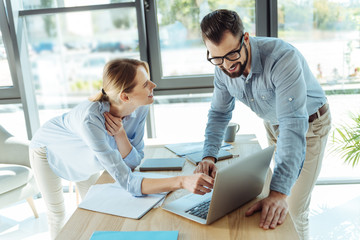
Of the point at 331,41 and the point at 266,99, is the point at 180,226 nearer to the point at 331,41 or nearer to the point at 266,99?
the point at 266,99

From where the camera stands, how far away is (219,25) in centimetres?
135

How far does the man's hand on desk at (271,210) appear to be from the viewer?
42.6 inches

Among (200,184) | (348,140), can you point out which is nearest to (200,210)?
(200,184)

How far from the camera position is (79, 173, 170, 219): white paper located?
1.21 m

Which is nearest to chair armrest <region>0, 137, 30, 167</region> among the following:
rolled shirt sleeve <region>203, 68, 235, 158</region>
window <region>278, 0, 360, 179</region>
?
rolled shirt sleeve <region>203, 68, 235, 158</region>

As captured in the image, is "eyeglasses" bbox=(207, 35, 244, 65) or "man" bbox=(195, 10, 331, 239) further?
"eyeglasses" bbox=(207, 35, 244, 65)

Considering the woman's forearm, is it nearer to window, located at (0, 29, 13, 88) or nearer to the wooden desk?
the wooden desk

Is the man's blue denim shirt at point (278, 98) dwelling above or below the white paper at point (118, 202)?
above

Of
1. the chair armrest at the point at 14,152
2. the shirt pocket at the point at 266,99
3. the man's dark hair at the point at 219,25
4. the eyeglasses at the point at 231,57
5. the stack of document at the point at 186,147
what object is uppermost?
the man's dark hair at the point at 219,25

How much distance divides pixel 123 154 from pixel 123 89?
293mm

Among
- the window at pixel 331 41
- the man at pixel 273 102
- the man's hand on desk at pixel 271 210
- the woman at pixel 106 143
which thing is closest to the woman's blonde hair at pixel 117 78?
the woman at pixel 106 143

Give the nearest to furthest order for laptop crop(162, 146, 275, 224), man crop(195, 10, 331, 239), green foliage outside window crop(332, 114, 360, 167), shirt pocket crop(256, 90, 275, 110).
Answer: laptop crop(162, 146, 275, 224)
man crop(195, 10, 331, 239)
shirt pocket crop(256, 90, 275, 110)
green foliage outside window crop(332, 114, 360, 167)

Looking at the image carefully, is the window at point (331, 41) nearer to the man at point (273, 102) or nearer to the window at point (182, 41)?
the window at point (182, 41)

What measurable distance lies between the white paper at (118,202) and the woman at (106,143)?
1.3 inches
